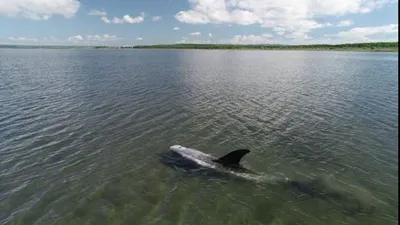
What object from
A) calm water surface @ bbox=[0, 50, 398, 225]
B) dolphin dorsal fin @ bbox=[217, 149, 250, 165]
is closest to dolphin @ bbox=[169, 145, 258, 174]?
dolphin dorsal fin @ bbox=[217, 149, 250, 165]

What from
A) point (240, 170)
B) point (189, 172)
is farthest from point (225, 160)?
point (189, 172)

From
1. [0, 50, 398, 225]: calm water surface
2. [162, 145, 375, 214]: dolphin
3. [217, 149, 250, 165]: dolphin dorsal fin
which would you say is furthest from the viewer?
[217, 149, 250, 165]: dolphin dorsal fin

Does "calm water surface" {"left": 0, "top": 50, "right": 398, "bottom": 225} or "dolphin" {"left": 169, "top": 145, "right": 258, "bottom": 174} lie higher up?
"dolphin" {"left": 169, "top": 145, "right": 258, "bottom": 174}

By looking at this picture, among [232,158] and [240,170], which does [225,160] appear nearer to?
[232,158]

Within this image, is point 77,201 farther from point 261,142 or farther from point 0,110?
point 0,110

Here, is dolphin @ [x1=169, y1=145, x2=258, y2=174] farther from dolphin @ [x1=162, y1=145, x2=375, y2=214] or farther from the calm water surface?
the calm water surface

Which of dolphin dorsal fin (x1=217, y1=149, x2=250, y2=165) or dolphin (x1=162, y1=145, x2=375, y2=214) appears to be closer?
dolphin (x1=162, y1=145, x2=375, y2=214)

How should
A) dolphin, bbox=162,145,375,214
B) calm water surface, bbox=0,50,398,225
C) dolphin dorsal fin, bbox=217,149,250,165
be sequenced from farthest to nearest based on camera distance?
1. dolphin dorsal fin, bbox=217,149,250,165
2. dolphin, bbox=162,145,375,214
3. calm water surface, bbox=0,50,398,225

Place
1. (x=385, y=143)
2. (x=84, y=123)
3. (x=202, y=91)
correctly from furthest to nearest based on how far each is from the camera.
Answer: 1. (x=202, y=91)
2. (x=84, y=123)
3. (x=385, y=143)

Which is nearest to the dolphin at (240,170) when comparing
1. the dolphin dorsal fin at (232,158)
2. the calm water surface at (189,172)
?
the dolphin dorsal fin at (232,158)

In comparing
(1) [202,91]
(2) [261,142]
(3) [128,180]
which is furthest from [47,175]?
(1) [202,91]

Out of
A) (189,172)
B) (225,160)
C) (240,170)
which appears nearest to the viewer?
(240,170)
